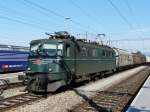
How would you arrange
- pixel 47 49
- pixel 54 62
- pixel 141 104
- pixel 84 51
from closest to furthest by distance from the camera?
pixel 141 104, pixel 54 62, pixel 47 49, pixel 84 51

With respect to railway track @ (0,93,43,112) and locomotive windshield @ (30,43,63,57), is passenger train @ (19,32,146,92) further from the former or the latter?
railway track @ (0,93,43,112)

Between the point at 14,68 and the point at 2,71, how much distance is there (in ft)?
6.20

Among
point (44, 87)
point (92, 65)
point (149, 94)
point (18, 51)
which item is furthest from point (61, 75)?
point (18, 51)

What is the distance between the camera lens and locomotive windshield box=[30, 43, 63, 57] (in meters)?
15.1

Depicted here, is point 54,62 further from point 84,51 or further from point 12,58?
point 12,58

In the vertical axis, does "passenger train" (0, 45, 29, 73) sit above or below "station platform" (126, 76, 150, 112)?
above

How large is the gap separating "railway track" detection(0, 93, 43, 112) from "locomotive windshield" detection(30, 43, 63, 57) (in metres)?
2.15

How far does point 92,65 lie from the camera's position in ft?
66.9

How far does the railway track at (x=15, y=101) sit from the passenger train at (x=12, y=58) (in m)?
12.6

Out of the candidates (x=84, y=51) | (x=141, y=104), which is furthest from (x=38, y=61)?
(x=141, y=104)

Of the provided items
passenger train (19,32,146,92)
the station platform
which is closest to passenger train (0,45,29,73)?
passenger train (19,32,146,92)

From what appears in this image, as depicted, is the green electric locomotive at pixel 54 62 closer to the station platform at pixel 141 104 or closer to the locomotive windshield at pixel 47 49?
the locomotive windshield at pixel 47 49

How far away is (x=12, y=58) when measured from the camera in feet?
91.8

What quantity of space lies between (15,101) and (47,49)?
3.62 meters
